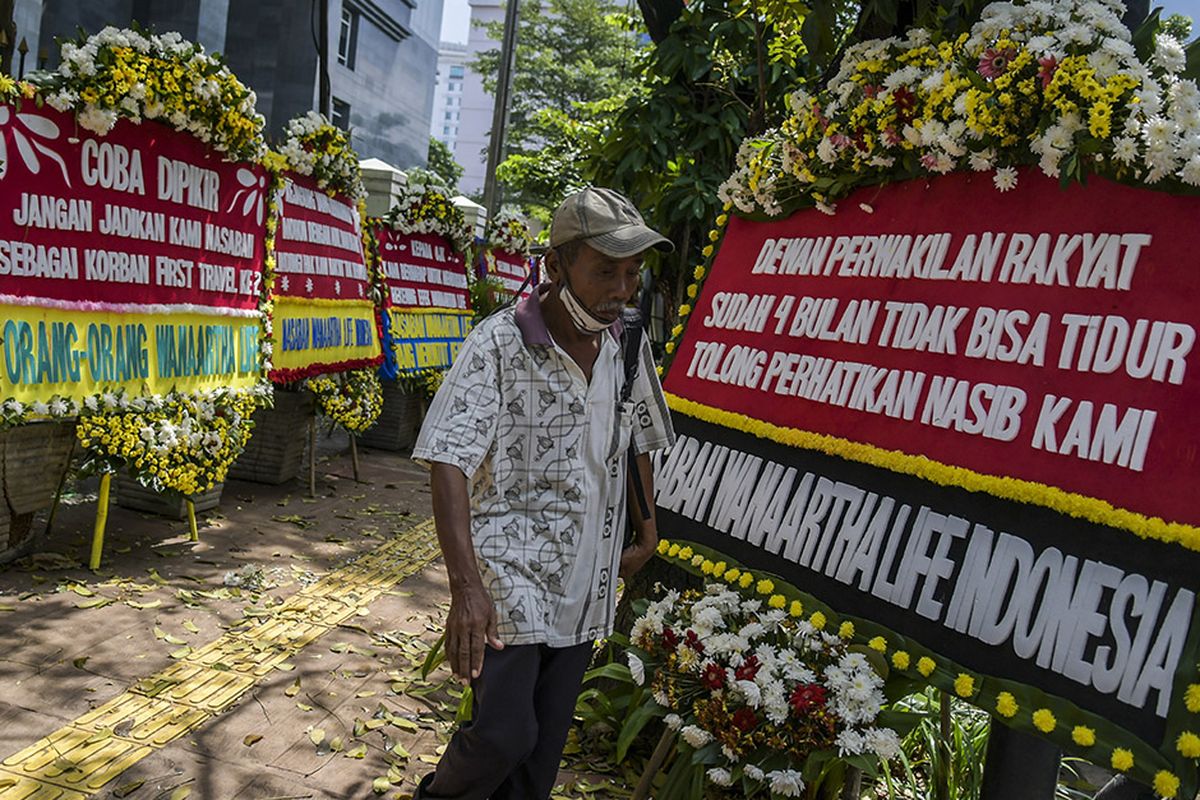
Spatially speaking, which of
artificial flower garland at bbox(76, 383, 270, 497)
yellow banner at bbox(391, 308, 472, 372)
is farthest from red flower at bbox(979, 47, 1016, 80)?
yellow banner at bbox(391, 308, 472, 372)

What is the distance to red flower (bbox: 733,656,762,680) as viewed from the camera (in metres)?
2.92

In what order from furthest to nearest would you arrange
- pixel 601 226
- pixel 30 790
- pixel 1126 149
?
pixel 30 790
pixel 601 226
pixel 1126 149

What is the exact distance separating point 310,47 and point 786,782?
70.6ft

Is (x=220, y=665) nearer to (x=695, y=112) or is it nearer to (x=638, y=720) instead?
(x=638, y=720)

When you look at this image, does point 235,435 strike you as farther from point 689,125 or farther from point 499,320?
point 499,320

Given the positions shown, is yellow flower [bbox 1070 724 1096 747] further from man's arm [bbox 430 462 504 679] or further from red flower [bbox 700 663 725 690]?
man's arm [bbox 430 462 504 679]

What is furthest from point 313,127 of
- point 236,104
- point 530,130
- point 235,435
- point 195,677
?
point 530,130

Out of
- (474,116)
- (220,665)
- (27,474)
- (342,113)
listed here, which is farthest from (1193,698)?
(474,116)

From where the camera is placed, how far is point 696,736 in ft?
9.60

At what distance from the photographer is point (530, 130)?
31594 mm

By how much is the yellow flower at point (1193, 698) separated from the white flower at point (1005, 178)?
1350 millimetres

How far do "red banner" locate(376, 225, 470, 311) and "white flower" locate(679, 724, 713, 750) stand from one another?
7.09 m

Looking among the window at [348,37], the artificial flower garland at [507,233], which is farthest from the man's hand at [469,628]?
the window at [348,37]

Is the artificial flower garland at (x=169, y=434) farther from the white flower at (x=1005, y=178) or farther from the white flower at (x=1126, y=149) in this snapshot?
the white flower at (x=1126, y=149)
